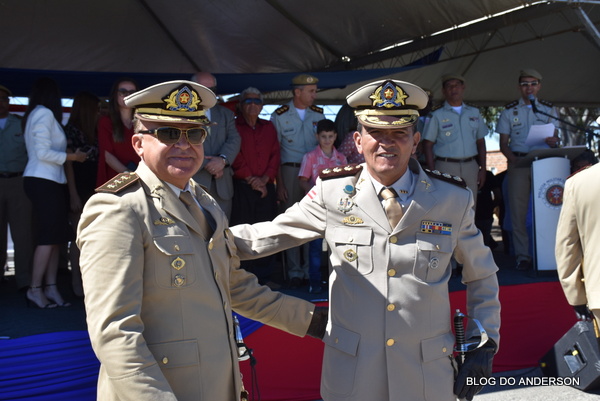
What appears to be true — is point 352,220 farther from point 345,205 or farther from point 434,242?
point 434,242

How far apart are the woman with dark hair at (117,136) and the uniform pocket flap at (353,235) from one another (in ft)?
8.81

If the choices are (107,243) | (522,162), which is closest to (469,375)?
(107,243)

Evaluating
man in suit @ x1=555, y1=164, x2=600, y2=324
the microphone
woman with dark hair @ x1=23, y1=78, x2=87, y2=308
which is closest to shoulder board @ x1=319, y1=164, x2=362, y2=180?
man in suit @ x1=555, y1=164, x2=600, y2=324

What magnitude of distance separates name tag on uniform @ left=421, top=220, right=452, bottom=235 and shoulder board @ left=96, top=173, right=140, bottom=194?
1050 millimetres

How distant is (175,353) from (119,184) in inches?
22.1

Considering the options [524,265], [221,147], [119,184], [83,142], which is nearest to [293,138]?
[221,147]

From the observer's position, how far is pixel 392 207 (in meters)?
2.33

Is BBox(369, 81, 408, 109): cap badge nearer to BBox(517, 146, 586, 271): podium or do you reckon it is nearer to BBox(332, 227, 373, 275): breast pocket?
BBox(332, 227, 373, 275): breast pocket

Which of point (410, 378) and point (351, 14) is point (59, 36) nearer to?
point (351, 14)

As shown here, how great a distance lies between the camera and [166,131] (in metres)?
2.02

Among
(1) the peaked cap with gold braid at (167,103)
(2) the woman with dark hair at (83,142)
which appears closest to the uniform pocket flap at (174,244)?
(1) the peaked cap with gold braid at (167,103)

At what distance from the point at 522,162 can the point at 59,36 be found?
5998mm

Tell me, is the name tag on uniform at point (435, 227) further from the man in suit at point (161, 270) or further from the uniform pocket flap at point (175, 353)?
the uniform pocket flap at point (175, 353)

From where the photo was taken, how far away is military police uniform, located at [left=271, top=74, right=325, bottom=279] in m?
5.59
